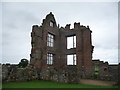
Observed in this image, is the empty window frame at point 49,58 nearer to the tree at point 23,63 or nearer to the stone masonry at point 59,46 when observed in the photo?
the stone masonry at point 59,46

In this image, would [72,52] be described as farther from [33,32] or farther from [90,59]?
[33,32]

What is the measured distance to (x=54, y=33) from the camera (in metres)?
28.8

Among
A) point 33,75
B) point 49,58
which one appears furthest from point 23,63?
point 33,75

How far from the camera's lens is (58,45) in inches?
1164

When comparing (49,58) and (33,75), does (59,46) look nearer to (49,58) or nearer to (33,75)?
(49,58)

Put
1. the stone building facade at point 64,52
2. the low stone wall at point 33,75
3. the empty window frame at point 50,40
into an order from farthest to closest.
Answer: the empty window frame at point 50,40
the stone building facade at point 64,52
the low stone wall at point 33,75

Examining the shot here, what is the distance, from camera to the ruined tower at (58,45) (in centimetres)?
2447

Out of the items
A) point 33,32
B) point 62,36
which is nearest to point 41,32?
point 33,32

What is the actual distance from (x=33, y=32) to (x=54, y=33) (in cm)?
553

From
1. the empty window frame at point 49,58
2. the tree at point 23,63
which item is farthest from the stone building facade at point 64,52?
the tree at point 23,63

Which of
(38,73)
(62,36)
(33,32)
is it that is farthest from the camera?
(62,36)

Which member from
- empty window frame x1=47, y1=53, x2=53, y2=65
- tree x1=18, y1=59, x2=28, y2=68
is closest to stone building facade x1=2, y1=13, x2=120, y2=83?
empty window frame x1=47, y1=53, x2=53, y2=65

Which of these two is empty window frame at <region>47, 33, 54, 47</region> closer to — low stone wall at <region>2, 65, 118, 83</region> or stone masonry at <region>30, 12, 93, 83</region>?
stone masonry at <region>30, 12, 93, 83</region>

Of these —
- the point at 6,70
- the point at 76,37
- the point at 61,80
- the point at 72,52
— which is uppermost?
the point at 76,37
